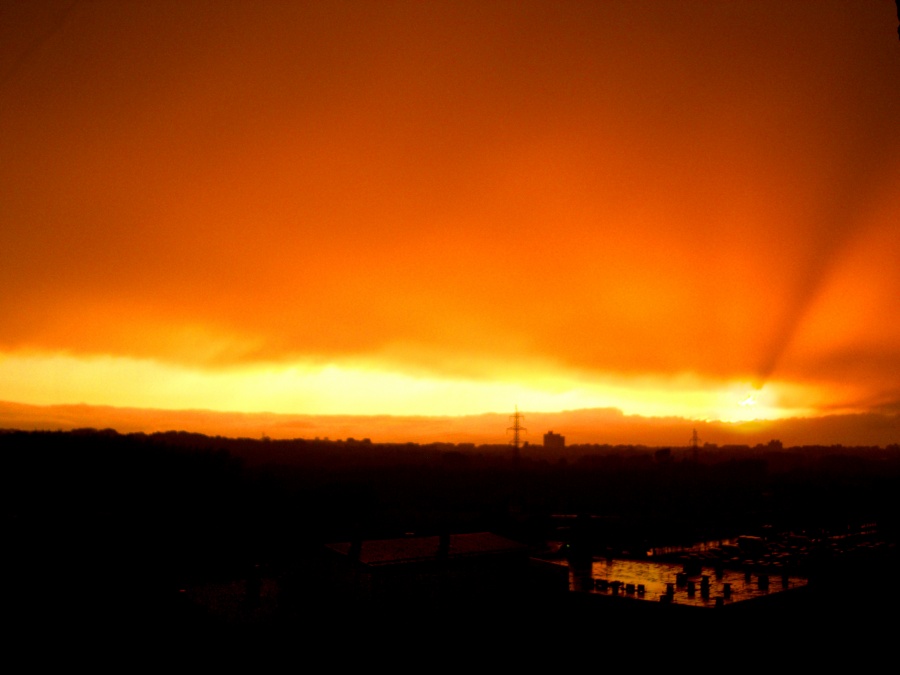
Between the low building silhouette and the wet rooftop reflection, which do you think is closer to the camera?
the low building silhouette

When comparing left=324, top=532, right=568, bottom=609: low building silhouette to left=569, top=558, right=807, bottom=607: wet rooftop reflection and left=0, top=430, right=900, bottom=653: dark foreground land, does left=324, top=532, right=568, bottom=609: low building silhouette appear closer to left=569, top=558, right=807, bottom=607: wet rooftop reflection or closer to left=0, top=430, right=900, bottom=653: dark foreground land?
left=0, top=430, right=900, bottom=653: dark foreground land

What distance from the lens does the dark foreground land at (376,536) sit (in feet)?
90.6

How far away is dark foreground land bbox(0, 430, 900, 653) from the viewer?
2761cm

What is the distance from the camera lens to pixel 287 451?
19450 cm

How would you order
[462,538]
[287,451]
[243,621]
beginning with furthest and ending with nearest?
[287,451], [462,538], [243,621]

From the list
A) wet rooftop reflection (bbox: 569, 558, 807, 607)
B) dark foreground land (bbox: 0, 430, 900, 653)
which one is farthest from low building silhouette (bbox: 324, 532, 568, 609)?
wet rooftop reflection (bbox: 569, 558, 807, 607)

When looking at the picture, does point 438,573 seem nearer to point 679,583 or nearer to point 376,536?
point 679,583

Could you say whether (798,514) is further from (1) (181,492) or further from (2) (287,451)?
(2) (287,451)

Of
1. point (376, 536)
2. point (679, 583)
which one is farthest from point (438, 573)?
point (376, 536)

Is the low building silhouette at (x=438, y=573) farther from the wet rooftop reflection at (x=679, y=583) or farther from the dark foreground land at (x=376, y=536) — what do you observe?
the wet rooftop reflection at (x=679, y=583)

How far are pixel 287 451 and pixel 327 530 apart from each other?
13951 cm

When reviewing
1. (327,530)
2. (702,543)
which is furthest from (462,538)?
(702,543)

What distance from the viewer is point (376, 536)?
57.3 m

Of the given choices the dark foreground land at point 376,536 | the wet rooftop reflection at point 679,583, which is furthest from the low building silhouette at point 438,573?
the wet rooftop reflection at point 679,583
